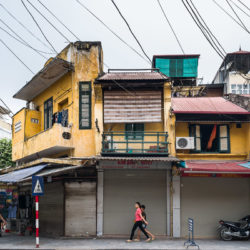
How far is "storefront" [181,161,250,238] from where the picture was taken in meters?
17.1

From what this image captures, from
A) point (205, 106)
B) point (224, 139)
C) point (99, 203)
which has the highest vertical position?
point (205, 106)

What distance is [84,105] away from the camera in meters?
18.0

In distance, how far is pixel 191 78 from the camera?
27.7 meters

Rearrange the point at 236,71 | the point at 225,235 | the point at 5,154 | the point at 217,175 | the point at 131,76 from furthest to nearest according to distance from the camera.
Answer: the point at 236,71
the point at 5,154
the point at 131,76
the point at 217,175
the point at 225,235

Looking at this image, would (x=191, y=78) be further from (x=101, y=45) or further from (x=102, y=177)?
(x=102, y=177)

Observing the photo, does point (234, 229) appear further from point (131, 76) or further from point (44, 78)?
point (44, 78)

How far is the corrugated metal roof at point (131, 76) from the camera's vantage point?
17.5m

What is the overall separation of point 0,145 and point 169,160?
19734 mm

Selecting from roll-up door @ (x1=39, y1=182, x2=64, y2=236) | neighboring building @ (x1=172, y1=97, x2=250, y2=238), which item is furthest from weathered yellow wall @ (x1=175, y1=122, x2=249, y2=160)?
roll-up door @ (x1=39, y1=182, x2=64, y2=236)

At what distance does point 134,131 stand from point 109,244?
523cm

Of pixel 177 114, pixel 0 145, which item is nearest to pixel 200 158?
pixel 177 114

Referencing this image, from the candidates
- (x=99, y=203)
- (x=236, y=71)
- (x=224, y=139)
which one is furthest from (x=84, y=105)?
(x=236, y=71)

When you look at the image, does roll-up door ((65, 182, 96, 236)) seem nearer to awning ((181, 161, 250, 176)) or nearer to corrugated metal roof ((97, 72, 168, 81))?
awning ((181, 161, 250, 176))

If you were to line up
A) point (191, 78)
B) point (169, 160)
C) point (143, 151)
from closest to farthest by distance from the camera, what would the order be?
1. point (169, 160)
2. point (143, 151)
3. point (191, 78)
